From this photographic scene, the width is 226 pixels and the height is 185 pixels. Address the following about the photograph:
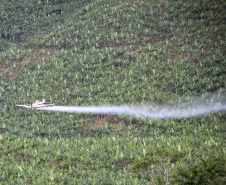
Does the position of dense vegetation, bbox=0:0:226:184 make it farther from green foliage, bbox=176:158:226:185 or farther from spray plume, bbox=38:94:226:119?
spray plume, bbox=38:94:226:119

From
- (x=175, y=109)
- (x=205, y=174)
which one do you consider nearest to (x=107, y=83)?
(x=175, y=109)

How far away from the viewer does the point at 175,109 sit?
93.6 feet

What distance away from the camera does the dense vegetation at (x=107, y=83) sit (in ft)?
67.8

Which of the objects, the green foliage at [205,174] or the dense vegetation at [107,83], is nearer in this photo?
the green foliage at [205,174]

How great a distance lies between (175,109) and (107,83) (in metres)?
7.99

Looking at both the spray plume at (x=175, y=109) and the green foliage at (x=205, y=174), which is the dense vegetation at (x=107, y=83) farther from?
the spray plume at (x=175, y=109)

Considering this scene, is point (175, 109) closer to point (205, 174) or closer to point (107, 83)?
point (107, 83)

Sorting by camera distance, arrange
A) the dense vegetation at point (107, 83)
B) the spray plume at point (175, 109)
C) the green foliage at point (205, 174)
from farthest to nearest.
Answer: the spray plume at point (175, 109) → the dense vegetation at point (107, 83) → the green foliage at point (205, 174)

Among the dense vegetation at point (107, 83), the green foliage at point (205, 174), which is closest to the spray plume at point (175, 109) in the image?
the dense vegetation at point (107, 83)

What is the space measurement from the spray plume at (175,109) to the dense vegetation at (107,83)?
0.59m

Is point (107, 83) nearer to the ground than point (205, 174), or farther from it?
farther from it

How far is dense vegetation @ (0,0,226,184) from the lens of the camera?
2066 centimetres

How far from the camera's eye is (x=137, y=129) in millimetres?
27578

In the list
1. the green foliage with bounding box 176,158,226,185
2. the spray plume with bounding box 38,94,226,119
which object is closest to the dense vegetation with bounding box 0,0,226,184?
the green foliage with bounding box 176,158,226,185
